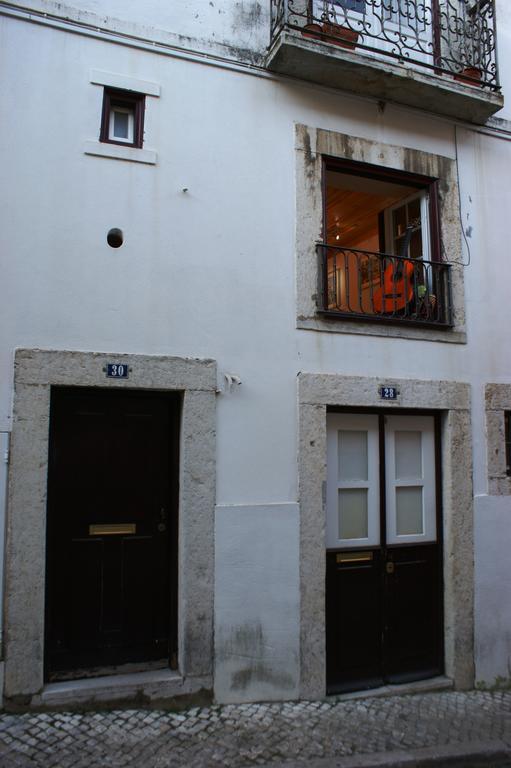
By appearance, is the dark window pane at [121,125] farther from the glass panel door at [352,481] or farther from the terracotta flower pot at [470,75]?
the terracotta flower pot at [470,75]

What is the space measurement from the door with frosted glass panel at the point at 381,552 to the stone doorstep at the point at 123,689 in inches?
52.4

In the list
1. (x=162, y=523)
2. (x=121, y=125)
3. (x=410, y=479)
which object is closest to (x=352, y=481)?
(x=410, y=479)

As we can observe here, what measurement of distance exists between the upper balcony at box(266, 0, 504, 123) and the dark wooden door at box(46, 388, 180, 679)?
325cm

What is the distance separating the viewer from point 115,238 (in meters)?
4.81

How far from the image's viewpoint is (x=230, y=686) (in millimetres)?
4766

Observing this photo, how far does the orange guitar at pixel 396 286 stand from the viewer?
5.85m

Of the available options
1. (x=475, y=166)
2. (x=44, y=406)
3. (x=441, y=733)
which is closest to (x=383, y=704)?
(x=441, y=733)

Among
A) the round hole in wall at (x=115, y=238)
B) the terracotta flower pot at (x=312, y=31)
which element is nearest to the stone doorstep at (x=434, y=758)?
the round hole in wall at (x=115, y=238)

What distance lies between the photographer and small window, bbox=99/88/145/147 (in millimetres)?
4910

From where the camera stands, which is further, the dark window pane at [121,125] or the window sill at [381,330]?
the window sill at [381,330]

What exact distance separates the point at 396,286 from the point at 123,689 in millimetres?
4260

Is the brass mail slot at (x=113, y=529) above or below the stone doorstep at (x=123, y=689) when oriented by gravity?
above

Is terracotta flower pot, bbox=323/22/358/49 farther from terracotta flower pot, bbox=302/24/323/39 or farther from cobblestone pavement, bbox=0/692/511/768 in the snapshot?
cobblestone pavement, bbox=0/692/511/768

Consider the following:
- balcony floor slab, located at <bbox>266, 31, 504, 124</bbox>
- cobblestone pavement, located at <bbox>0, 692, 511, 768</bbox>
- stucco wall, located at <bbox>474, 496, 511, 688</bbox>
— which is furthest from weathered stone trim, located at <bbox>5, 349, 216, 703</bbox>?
balcony floor slab, located at <bbox>266, 31, 504, 124</bbox>
